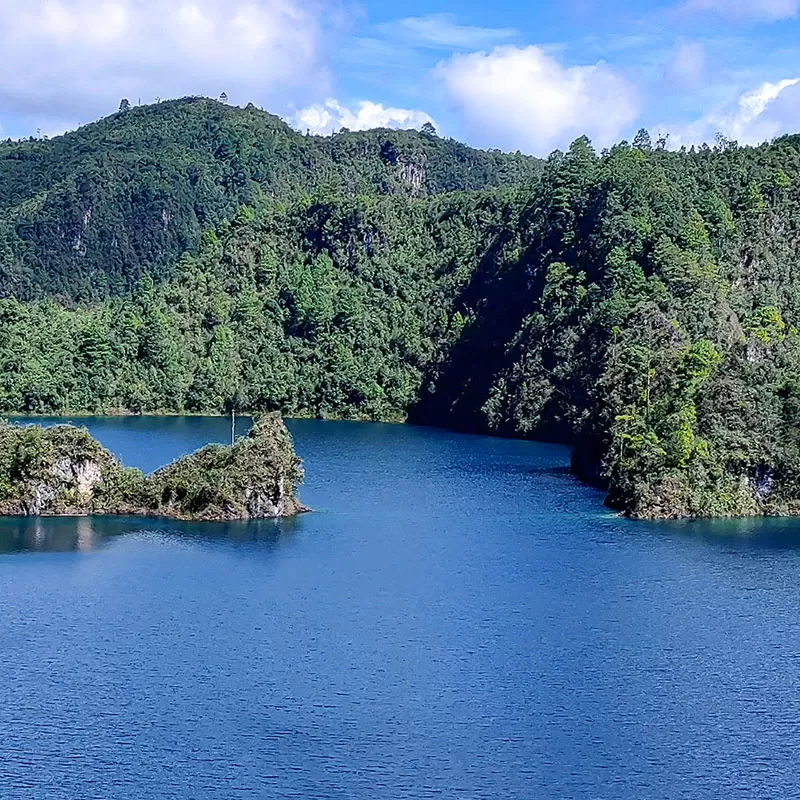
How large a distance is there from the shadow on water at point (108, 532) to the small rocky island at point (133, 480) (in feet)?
2.65

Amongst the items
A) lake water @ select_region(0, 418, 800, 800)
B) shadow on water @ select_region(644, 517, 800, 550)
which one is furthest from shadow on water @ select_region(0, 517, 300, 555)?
shadow on water @ select_region(644, 517, 800, 550)

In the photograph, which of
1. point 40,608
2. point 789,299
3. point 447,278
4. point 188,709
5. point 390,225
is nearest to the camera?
point 188,709

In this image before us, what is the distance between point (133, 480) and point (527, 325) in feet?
220

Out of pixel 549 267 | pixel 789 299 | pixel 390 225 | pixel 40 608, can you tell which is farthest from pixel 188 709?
pixel 390 225

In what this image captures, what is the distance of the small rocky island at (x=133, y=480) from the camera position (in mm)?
72188

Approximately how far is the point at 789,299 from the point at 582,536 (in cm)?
5186

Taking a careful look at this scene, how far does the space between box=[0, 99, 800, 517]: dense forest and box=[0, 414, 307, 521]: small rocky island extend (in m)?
21.4

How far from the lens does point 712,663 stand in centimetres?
4825

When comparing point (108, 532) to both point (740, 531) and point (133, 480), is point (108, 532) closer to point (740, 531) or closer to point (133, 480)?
point (133, 480)

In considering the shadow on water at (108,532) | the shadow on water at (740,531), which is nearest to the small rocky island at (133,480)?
the shadow on water at (108,532)

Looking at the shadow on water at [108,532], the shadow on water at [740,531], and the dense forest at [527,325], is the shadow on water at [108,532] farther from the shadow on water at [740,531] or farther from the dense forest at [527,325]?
the dense forest at [527,325]

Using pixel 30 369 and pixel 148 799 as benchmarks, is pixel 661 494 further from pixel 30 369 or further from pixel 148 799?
pixel 30 369

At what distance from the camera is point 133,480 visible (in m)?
73.9

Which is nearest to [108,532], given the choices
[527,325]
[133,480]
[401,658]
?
[133,480]
